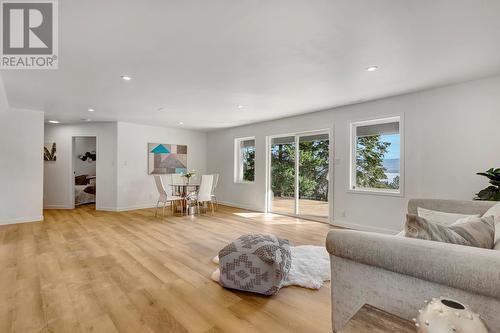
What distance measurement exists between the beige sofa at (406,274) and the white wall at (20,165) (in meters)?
6.44

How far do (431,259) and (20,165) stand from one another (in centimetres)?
700

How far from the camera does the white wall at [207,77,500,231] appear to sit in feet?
10.6

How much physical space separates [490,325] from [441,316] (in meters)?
0.48

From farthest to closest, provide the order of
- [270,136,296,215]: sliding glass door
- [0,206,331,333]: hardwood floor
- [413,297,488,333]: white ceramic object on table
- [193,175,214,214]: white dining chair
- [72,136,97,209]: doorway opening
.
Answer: [72,136,97,209]: doorway opening → [193,175,214,214]: white dining chair → [270,136,296,215]: sliding glass door → [0,206,331,333]: hardwood floor → [413,297,488,333]: white ceramic object on table

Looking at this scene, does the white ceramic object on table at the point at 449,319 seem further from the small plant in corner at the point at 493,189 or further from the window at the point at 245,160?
the window at the point at 245,160

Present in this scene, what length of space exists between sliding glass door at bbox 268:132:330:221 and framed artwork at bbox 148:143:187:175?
10.2 ft

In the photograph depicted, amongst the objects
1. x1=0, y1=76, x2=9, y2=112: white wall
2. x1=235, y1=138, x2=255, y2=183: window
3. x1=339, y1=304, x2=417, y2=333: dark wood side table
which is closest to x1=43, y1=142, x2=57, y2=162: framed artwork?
x1=0, y1=76, x2=9, y2=112: white wall

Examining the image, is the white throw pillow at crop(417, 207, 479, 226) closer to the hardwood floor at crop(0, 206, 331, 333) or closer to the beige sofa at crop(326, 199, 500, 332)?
the beige sofa at crop(326, 199, 500, 332)

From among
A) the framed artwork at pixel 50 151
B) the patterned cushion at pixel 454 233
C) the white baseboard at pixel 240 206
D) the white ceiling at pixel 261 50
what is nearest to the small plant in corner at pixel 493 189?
the white ceiling at pixel 261 50

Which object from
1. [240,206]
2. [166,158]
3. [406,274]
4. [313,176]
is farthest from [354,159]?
[166,158]

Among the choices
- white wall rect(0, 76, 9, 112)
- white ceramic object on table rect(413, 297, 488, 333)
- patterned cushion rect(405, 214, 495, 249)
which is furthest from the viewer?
white wall rect(0, 76, 9, 112)

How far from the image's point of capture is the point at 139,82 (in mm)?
3414

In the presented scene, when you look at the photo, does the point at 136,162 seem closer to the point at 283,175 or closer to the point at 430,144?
the point at 283,175

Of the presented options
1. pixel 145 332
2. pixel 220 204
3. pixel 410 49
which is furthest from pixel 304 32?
pixel 220 204
